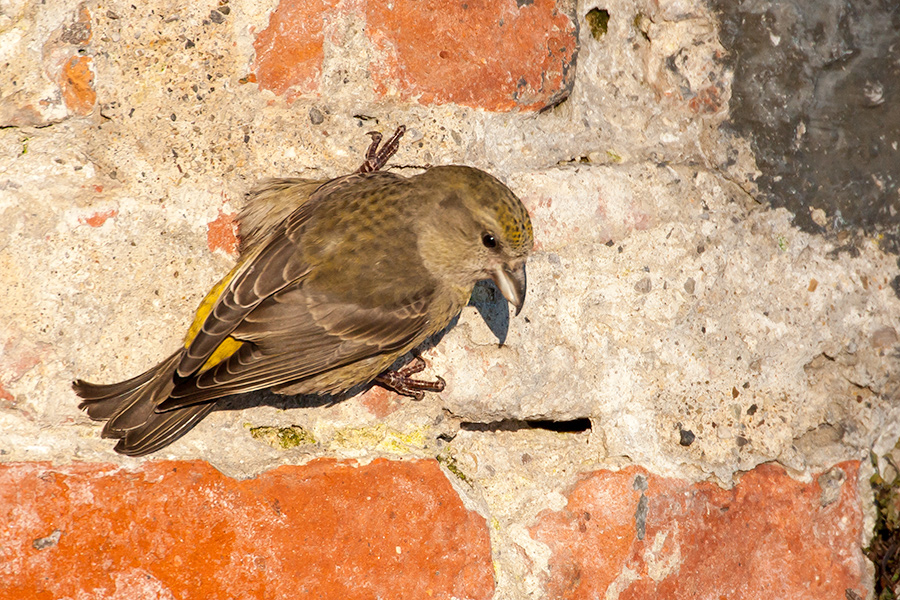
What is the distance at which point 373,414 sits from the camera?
6.28ft

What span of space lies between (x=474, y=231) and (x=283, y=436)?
2.44 feet

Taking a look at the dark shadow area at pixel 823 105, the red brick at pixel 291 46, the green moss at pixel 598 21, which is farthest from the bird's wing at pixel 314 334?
the dark shadow area at pixel 823 105

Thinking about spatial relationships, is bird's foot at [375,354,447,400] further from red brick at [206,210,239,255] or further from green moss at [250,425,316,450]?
red brick at [206,210,239,255]

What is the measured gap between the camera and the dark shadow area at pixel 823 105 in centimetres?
222

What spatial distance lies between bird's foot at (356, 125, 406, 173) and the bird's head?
0.37 ft

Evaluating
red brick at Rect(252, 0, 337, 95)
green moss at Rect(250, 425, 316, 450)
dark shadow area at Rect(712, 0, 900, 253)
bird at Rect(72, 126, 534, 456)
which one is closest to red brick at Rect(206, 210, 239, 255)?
bird at Rect(72, 126, 534, 456)

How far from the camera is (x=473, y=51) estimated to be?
194 cm

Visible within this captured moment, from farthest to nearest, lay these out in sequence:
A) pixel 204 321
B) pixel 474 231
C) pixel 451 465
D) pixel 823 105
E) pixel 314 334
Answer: pixel 823 105
pixel 474 231
pixel 314 334
pixel 451 465
pixel 204 321

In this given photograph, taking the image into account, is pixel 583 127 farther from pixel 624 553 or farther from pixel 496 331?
pixel 624 553

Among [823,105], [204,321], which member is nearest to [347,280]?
[204,321]

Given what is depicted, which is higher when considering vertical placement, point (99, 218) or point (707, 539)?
point (99, 218)

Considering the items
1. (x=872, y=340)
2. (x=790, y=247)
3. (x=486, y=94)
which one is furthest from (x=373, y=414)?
(x=872, y=340)

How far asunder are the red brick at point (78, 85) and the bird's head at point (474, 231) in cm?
78

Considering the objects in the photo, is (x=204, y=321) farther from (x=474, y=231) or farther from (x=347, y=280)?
(x=474, y=231)
